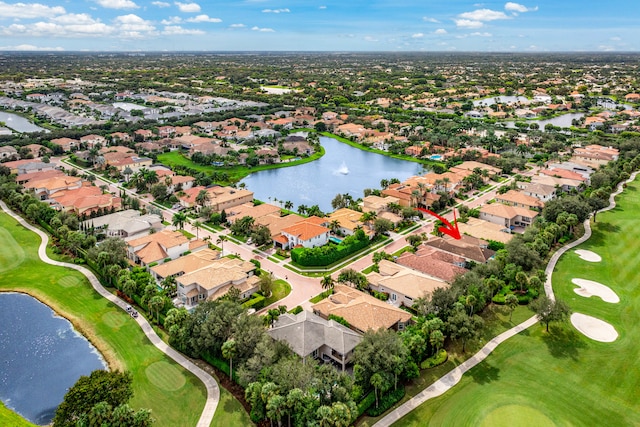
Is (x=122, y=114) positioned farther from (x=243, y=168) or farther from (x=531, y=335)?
(x=531, y=335)

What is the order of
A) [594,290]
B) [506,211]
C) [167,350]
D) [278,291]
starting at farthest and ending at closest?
[506,211]
[594,290]
[278,291]
[167,350]

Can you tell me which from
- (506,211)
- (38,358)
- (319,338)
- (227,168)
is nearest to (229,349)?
(319,338)

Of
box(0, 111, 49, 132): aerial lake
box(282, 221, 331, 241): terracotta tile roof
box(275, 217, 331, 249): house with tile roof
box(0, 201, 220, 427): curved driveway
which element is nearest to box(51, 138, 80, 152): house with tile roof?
box(0, 111, 49, 132): aerial lake

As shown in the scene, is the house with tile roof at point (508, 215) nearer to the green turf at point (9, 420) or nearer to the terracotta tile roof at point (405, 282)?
the terracotta tile roof at point (405, 282)

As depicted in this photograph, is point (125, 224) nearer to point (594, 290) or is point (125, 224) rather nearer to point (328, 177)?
point (328, 177)

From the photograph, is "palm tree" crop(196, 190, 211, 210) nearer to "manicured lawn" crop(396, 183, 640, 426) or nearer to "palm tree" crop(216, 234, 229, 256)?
"palm tree" crop(216, 234, 229, 256)

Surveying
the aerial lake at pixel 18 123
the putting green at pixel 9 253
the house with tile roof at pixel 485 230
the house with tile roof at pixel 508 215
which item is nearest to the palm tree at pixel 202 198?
the putting green at pixel 9 253

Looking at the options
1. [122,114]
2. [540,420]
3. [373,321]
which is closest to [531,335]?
[540,420]
